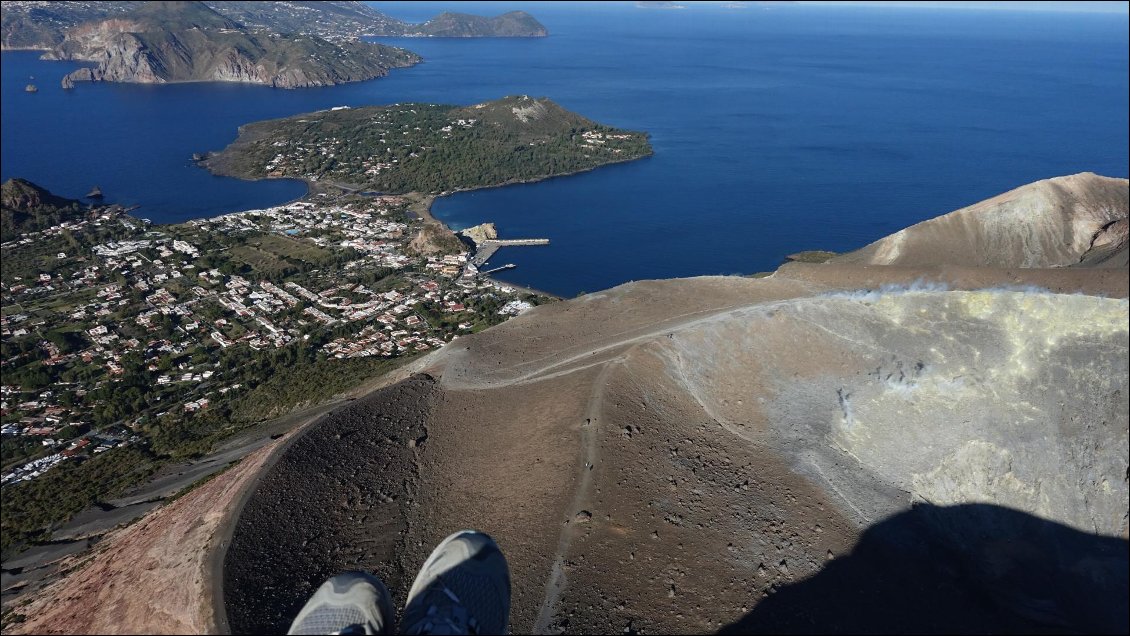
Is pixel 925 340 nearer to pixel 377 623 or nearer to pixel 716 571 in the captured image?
pixel 716 571

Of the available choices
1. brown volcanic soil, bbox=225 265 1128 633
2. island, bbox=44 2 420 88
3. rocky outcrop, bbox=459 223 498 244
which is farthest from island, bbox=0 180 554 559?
island, bbox=44 2 420 88

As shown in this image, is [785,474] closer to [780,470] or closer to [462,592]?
[780,470]

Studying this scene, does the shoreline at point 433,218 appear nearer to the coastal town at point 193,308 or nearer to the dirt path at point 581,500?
the coastal town at point 193,308

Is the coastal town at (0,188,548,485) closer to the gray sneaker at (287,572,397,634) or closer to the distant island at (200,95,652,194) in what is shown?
the distant island at (200,95,652,194)

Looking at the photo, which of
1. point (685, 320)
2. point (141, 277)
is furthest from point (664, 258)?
point (141, 277)

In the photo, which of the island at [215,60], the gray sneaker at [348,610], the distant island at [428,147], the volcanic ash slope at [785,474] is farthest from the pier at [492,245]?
the island at [215,60]
